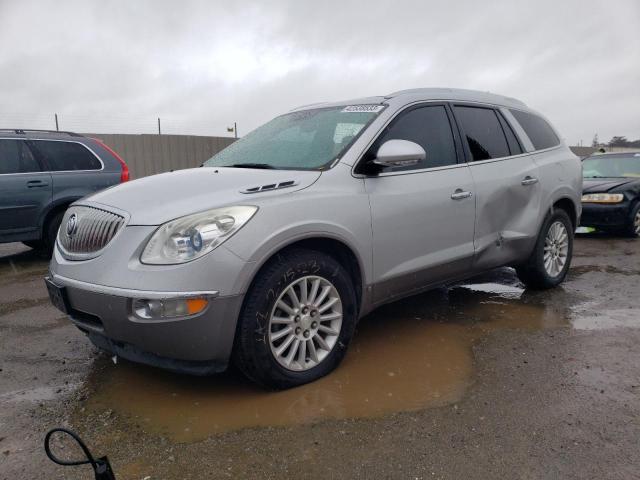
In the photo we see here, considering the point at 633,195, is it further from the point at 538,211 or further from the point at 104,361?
the point at 104,361

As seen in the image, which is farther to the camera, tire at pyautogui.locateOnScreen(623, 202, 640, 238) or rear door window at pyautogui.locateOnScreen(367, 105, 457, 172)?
tire at pyautogui.locateOnScreen(623, 202, 640, 238)

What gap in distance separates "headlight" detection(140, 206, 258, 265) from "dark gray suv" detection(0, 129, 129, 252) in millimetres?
4805

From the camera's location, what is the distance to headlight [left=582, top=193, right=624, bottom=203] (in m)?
7.92

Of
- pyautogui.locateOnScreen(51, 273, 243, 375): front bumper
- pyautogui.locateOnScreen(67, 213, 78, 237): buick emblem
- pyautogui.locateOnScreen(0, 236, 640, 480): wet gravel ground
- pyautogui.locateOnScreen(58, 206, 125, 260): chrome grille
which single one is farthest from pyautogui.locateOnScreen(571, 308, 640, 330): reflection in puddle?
pyautogui.locateOnScreen(67, 213, 78, 237): buick emblem

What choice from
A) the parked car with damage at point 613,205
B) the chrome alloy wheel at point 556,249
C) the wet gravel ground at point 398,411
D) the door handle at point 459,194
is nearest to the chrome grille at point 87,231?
the wet gravel ground at point 398,411

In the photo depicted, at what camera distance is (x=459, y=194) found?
3.66 meters

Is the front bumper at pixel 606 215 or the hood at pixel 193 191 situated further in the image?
the front bumper at pixel 606 215

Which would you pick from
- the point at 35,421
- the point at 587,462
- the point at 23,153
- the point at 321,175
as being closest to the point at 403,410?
the point at 587,462

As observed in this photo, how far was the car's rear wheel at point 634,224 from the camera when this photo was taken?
7.93m

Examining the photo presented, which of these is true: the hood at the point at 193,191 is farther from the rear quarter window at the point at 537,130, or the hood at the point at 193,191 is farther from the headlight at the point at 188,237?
the rear quarter window at the point at 537,130

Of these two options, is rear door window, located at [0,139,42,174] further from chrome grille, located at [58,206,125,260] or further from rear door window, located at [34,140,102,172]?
chrome grille, located at [58,206,125,260]

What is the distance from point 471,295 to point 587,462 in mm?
2656

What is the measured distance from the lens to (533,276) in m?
4.69

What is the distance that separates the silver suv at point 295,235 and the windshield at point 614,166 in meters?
5.60
